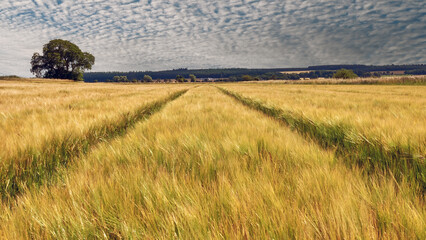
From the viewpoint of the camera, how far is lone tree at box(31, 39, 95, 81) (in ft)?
183

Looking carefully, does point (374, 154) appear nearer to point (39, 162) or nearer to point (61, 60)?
point (39, 162)

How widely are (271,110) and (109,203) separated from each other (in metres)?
5.12

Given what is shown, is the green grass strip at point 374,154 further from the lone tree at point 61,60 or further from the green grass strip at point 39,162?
the lone tree at point 61,60

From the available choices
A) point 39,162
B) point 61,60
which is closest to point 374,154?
point 39,162

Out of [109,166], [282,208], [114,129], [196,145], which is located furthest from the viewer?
[114,129]

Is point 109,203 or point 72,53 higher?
point 72,53

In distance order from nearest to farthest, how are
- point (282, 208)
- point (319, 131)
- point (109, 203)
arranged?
point (282, 208), point (109, 203), point (319, 131)

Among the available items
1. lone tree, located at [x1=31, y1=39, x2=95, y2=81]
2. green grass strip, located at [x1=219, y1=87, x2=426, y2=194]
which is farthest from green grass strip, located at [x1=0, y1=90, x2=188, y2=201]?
lone tree, located at [x1=31, y1=39, x2=95, y2=81]

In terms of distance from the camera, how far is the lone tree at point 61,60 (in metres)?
55.8

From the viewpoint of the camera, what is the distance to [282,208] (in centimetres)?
79

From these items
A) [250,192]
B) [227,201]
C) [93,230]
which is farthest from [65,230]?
[250,192]

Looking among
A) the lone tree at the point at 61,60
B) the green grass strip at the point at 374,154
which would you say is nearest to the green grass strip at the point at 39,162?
the green grass strip at the point at 374,154

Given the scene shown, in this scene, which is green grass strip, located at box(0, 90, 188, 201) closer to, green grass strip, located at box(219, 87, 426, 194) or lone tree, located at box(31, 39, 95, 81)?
green grass strip, located at box(219, 87, 426, 194)

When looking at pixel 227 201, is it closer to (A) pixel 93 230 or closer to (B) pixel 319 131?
(A) pixel 93 230
